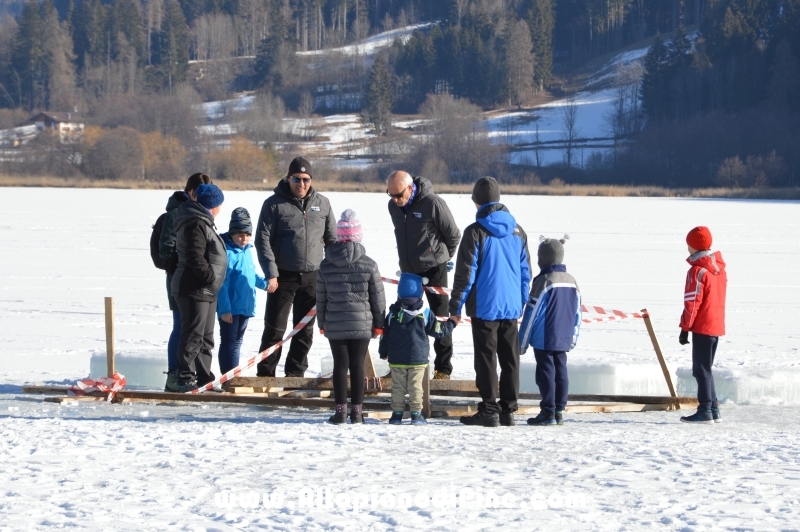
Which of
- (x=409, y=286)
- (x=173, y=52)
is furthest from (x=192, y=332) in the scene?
(x=173, y=52)

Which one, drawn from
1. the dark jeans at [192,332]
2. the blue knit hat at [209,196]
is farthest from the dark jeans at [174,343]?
the blue knit hat at [209,196]

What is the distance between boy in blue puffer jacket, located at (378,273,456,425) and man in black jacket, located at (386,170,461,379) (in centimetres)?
69

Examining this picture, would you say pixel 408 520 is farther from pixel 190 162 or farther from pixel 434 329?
pixel 190 162

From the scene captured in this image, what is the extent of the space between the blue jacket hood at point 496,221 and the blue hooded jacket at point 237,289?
197cm

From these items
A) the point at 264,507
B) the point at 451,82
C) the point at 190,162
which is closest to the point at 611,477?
the point at 264,507

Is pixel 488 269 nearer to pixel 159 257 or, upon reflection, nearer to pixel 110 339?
pixel 159 257

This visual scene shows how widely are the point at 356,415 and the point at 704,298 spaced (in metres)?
2.34

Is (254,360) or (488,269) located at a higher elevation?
(488,269)

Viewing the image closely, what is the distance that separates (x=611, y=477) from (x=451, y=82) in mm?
126267

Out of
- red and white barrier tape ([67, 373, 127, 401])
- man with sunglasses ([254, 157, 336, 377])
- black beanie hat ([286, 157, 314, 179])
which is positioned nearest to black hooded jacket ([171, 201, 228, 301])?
man with sunglasses ([254, 157, 336, 377])

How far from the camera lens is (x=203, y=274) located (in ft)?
23.7

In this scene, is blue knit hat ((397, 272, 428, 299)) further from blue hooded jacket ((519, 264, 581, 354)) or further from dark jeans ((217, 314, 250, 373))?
dark jeans ((217, 314, 250, 373))

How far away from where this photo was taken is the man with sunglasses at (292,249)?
25.3 ft

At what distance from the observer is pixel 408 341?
265 inches
